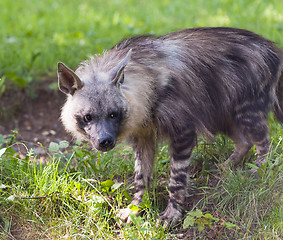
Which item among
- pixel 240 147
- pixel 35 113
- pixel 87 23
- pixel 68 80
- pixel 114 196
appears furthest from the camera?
pixel 87 23

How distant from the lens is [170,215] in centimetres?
360

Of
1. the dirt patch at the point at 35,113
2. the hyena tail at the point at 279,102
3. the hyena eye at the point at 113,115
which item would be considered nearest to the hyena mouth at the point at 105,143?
the hyena eye at the point at 113,115

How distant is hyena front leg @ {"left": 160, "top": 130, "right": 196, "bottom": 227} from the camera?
3586mm

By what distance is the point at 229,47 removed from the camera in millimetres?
3838

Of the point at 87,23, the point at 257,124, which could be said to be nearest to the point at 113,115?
the point at 257,124

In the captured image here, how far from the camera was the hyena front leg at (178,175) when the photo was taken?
359 centimetres

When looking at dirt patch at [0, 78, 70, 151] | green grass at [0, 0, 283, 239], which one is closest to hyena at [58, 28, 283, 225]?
green grass at [0, 0, 283, 239]

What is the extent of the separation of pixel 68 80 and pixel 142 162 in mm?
988

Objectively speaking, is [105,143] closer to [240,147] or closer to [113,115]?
[113,115]

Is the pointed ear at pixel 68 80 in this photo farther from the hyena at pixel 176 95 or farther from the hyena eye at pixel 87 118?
the hyena eye at pixel 87 118

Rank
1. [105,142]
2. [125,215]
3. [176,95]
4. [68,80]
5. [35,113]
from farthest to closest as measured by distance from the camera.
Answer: [35,113]
[125,215]
[176,95]
[68,80]
[105,142]

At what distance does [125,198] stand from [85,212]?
385mm

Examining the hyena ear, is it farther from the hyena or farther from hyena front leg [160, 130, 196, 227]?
hyena front leg [160, 130, 196, 227]

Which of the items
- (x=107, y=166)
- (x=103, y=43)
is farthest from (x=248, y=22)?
(x=107, y=166)
